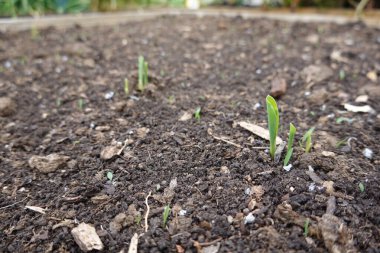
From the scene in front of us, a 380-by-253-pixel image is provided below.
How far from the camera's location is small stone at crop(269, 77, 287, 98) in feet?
5.39

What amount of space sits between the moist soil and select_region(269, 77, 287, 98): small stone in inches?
1.6

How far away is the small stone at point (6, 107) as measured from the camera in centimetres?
157

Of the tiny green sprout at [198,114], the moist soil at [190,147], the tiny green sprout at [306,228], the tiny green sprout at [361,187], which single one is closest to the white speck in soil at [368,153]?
the moist soil at [190,147]

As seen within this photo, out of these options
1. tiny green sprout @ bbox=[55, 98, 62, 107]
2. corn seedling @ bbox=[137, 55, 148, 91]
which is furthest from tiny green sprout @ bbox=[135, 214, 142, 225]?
tiny green sprout @ bbox=[55, 98, 62, 107]

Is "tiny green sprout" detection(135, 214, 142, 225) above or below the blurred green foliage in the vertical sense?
below

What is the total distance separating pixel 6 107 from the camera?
5.17ft

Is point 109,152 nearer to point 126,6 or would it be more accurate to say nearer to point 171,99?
point 171,99

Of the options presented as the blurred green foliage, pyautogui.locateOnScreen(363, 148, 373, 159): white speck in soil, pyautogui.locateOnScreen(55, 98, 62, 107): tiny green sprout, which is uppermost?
the blurred green foliage

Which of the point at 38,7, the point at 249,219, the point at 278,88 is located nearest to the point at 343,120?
the point at 278,88

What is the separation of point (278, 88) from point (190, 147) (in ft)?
2.06

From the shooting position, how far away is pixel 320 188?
3.44ft

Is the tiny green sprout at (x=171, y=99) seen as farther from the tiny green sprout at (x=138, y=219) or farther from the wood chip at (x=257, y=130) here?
the tiny green sprout at (x=138, y=219)

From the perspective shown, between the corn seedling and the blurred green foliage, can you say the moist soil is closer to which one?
the corn seedling

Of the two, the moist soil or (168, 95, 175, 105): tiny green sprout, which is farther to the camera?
(168, 95, 175, 105): tiny green sprout
